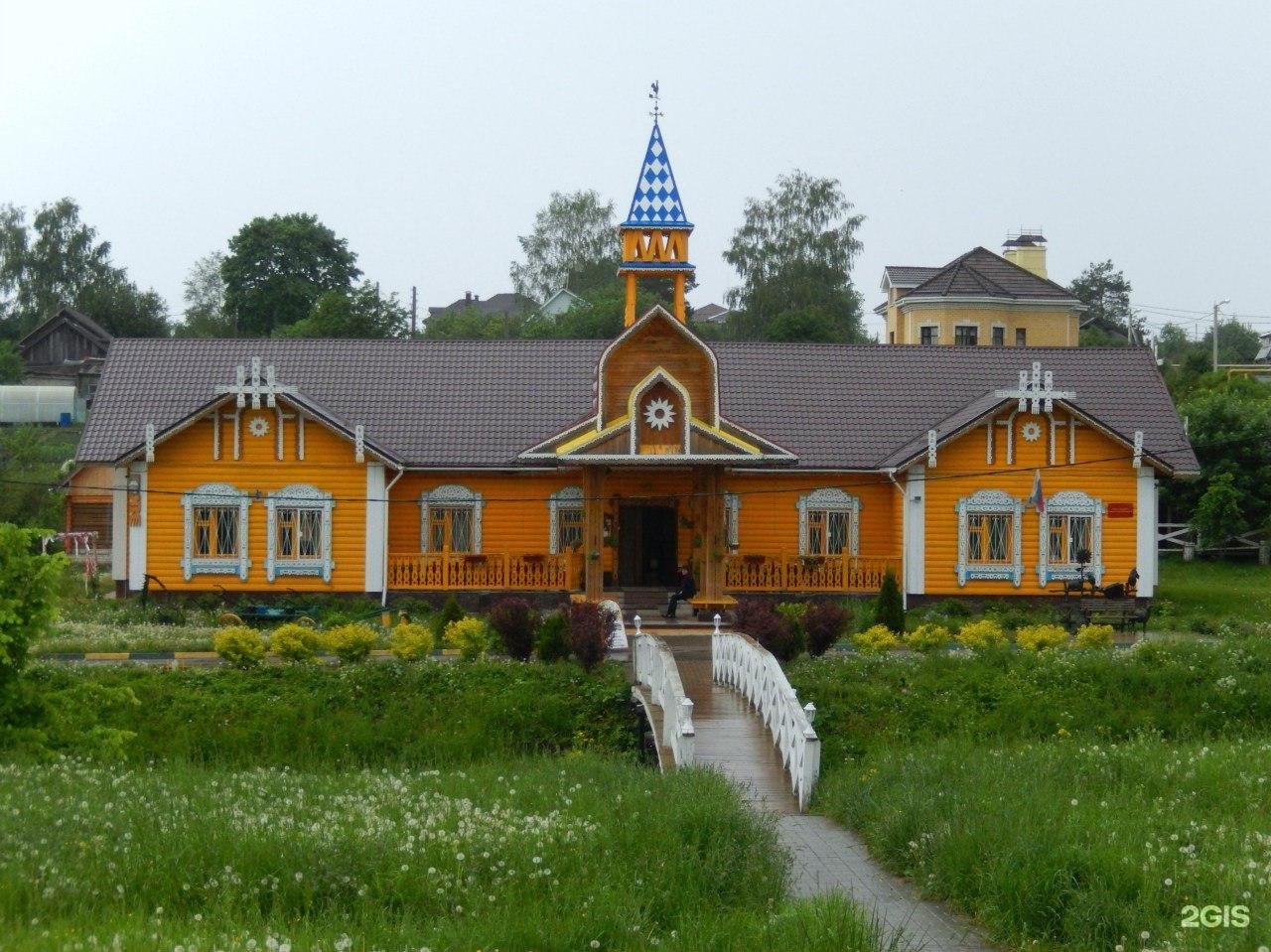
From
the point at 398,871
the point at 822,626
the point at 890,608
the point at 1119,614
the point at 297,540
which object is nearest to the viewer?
the point at 398,871

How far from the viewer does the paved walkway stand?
Answer: 11523mm

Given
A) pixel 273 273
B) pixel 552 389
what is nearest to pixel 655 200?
pixel 552 389

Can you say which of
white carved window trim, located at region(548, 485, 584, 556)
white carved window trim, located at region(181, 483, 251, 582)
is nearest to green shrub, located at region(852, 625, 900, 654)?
white carved window trim, located at region(548, 485, 584, 556)

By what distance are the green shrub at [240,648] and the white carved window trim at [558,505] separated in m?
12.8

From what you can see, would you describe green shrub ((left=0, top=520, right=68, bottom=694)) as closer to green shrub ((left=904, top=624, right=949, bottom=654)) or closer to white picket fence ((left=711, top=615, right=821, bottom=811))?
white picket fence ((left=711, top=615, right=821, bottom=811))

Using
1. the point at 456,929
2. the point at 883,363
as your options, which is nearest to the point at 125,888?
the point at 456,929

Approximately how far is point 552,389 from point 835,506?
677 centimetres

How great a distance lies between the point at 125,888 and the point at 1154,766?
9.63 meters

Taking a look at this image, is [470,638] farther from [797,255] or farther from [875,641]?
Answer: [797,255]

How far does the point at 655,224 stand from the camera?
36094 mm

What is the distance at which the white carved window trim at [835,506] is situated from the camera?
36344 millimetres

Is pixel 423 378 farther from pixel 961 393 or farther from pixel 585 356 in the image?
pixel 961 393

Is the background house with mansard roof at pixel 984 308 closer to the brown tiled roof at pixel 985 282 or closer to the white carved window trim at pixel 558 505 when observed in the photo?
the brown tiled roof at pixel 985 282

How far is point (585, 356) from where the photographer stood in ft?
130
